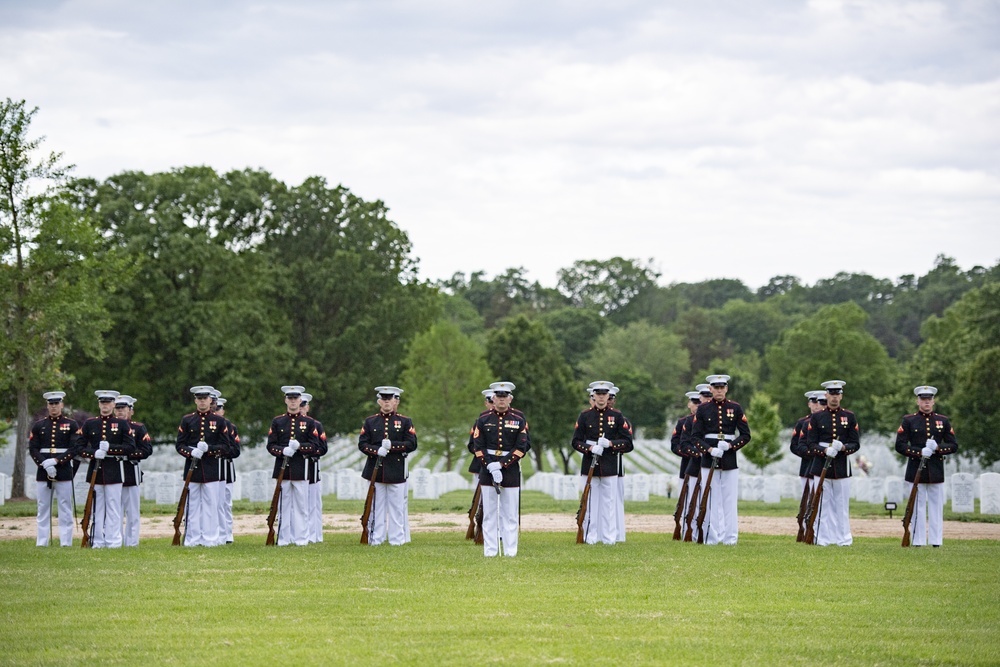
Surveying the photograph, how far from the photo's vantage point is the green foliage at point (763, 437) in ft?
161

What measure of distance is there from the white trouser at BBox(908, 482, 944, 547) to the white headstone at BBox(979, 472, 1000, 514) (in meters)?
8.42

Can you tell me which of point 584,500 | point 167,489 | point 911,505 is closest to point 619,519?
point 584,500

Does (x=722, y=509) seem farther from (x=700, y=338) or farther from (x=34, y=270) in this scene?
(x=700, y=338)

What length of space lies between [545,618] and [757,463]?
39572 millimetres

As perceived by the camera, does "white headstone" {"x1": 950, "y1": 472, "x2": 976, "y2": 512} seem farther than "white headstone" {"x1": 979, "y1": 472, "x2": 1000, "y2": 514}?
Yes

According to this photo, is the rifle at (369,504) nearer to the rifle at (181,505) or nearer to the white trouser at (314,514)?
the white trouser at (314,514)

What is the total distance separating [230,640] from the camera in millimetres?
9938

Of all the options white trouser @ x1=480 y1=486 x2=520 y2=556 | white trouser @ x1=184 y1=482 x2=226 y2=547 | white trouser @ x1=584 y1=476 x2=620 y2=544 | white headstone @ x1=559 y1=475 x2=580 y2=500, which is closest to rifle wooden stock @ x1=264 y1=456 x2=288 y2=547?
white trouser @ x1=184 y1=482 x2=226 y2=547

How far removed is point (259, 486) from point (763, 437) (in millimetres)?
24917

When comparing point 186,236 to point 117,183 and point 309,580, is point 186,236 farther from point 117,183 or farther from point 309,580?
point 309,580

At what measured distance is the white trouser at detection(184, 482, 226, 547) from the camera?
18172 millimetres

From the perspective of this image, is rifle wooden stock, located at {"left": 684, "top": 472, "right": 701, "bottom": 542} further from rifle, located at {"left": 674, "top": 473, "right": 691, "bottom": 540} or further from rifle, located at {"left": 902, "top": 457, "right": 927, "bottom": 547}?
rifle, located at {"left": 902, "top": 457, "right": 927, "bottom": 547}

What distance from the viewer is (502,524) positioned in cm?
1633

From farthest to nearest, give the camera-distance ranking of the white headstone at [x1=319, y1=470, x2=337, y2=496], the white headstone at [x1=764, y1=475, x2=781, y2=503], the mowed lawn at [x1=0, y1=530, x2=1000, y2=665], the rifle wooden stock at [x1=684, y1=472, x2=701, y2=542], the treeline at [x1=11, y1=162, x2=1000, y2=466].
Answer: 1. the treeline at [x1=11, y1=162, x2=1000, y2=466]
2. the white headstone at [x1=319, y1=470, x2=337, y2=496]
3. the white headstone at [x1=764, y1=475, x2=781, y2=503]
4. the rifle wooden stock at [x1=684, y1=472, x2=701, y2=542]
5. the mowed lawn at [x1=0, y1=530, x2=1000, y2=665]
